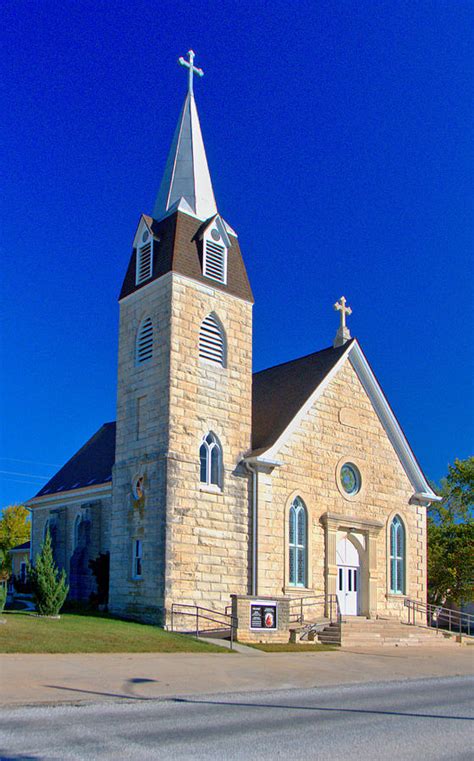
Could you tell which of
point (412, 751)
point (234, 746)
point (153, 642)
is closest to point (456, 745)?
point (412, 751)

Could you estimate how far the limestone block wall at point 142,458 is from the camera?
2500 cm

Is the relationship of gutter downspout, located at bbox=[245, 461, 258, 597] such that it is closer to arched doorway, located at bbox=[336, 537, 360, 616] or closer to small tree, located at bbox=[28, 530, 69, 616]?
arched doorway, located at bbox=[336, 537, 360, 616]

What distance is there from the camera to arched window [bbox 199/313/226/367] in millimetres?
27625

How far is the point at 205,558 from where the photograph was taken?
25484 millimetres

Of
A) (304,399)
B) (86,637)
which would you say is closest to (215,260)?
(304,399)

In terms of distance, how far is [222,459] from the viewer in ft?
88.3

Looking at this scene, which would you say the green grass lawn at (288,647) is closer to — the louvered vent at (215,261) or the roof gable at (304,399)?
the roof gable at (304,399)

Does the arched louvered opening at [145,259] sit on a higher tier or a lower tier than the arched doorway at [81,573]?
higher

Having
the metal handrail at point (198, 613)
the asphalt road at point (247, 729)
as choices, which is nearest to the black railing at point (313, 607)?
the metal handrail at point (198, 613)

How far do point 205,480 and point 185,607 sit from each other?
13.7ft

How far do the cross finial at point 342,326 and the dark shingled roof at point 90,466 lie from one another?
1063 centimetres

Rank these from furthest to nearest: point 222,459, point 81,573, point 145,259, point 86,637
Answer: point 81,573
point 145,259
point 222,459
point 86,637

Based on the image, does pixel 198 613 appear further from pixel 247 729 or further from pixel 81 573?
pixel 247 729

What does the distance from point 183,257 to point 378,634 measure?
14.0 m
